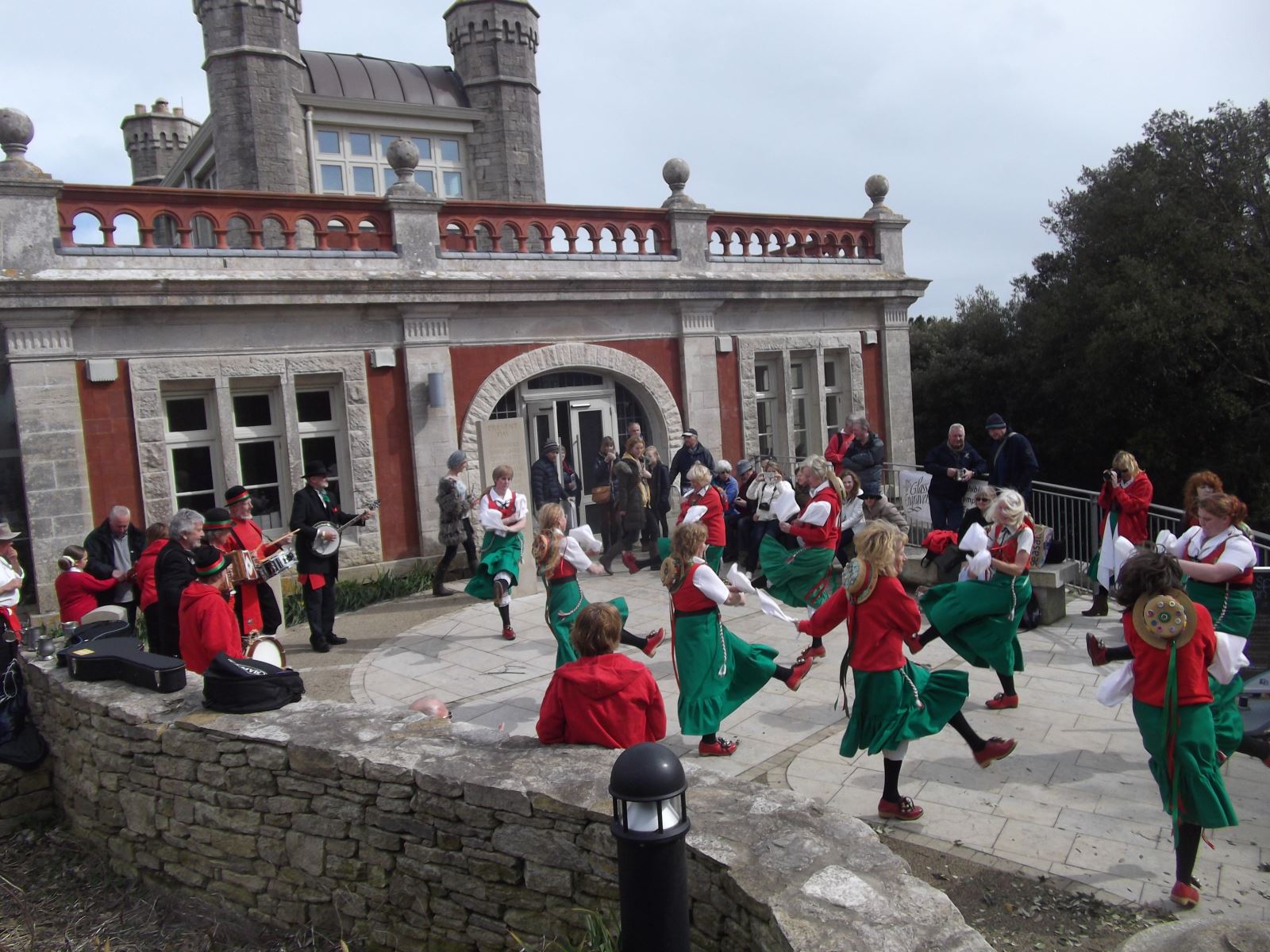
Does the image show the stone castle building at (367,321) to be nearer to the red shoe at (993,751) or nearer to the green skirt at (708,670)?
the green skirt at (708,670)

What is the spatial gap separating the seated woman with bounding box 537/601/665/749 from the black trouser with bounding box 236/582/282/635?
3674mm

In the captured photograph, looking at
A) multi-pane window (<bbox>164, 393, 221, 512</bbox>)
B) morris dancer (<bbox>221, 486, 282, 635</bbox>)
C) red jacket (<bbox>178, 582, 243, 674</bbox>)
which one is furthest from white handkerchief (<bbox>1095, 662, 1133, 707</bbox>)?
multi-pane window (<bbox>164, 393, 221, 512</bbox>)

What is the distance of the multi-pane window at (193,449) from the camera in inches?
450

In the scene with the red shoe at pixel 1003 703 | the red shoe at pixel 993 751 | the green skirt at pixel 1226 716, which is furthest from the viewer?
the red shoe at pixel 1003 703

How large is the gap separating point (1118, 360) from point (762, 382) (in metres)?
11.8

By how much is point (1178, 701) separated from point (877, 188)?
45.1 ft

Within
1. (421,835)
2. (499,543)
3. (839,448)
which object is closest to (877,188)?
(839,448)

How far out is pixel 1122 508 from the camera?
891cm

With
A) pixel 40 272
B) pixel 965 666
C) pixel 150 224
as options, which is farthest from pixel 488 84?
pixel 965 666

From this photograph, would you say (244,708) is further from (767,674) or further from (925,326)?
(925,326)

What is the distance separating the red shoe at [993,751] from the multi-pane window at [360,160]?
14.3m

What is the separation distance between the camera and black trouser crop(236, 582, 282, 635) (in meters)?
7.43

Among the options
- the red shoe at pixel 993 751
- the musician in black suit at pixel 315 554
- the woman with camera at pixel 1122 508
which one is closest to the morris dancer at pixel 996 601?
the red shoe at pixel 993 751

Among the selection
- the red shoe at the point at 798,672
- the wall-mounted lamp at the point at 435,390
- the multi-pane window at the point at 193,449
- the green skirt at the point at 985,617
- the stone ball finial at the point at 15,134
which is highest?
the stone ball finial at the point at 15,134
